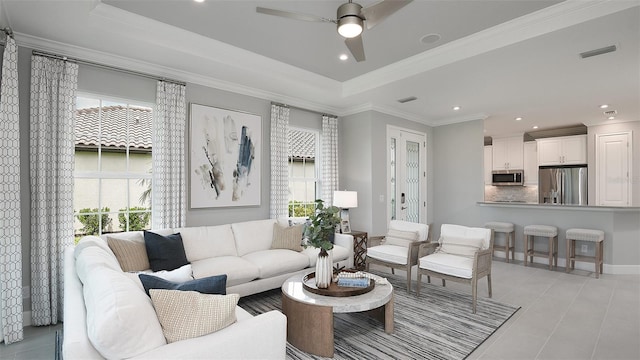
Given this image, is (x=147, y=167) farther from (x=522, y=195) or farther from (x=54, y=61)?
(x=522, y=195)

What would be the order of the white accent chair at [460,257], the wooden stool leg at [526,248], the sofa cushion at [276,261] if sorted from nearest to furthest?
the white accent chair at [460,257] < the sofa cushion at [276,261] < the wooden stool leg at [526,248]

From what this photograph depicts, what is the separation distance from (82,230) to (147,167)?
0.98 m

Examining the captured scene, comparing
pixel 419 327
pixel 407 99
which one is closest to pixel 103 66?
pixel 407 99

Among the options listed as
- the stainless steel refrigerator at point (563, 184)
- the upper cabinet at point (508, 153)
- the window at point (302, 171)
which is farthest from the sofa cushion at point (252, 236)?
the stainless steel refrigerator at point (563, 184)

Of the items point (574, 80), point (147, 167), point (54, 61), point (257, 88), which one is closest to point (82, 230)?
point (147, 167)

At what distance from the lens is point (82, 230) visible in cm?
360

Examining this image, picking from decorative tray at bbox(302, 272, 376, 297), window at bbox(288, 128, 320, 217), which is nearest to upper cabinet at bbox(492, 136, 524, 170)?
window at bbox(288, 128, 320, 217)

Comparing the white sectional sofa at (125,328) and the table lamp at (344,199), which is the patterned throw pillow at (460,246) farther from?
the white sectional sofa at (125,328)

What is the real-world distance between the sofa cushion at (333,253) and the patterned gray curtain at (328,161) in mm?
1274

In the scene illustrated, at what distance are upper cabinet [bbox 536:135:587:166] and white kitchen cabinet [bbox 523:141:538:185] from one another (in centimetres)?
13

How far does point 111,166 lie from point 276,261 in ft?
7.36

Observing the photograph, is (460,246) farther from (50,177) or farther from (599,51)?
(50,177)

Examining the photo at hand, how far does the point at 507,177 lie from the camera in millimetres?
8148

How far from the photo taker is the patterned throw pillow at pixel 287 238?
4.35 m
